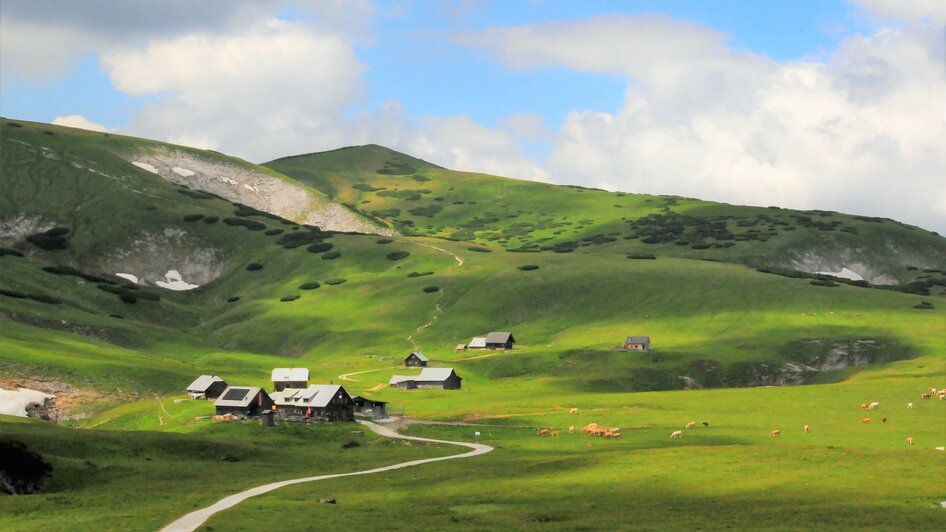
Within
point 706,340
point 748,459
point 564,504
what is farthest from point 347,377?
point 564,504

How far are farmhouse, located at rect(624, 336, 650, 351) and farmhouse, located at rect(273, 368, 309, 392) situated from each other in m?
58.5

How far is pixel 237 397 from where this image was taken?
116312 millimetres

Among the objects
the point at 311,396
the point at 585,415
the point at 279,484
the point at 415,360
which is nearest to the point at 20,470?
the point at 279,484

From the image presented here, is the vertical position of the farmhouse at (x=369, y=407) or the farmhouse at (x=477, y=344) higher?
the farmhouse at (x=477, y=344)

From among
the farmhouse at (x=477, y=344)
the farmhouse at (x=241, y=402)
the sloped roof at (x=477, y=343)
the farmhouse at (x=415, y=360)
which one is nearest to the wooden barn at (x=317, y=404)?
the farmhouse at (x=241, y=402)

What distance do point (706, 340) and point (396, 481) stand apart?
396ft

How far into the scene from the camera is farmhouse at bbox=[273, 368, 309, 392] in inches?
5438

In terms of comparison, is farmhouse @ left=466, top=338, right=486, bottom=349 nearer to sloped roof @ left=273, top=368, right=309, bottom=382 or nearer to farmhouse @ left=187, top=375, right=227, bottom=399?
sloped roof @ left=273, top=368, right=309, bottom=382

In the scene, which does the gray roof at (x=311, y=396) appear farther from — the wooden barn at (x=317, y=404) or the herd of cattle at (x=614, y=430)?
the herd of cattle at (x=614, y=430)

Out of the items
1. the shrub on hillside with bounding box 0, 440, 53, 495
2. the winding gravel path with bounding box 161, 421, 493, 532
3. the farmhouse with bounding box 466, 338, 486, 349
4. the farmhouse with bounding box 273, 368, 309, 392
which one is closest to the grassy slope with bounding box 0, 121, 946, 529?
the winding gravel path with bounding box 161, 421, 493, 532

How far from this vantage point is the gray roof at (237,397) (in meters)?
115

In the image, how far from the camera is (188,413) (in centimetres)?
11581

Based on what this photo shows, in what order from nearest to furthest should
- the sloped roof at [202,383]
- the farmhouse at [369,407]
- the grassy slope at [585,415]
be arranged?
1. the grassy slope at [585,415]
2. the farmhouse at [369,407]
3. the sloped roof at [202,383]

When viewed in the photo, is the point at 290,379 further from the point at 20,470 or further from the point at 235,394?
the point at 20,470
